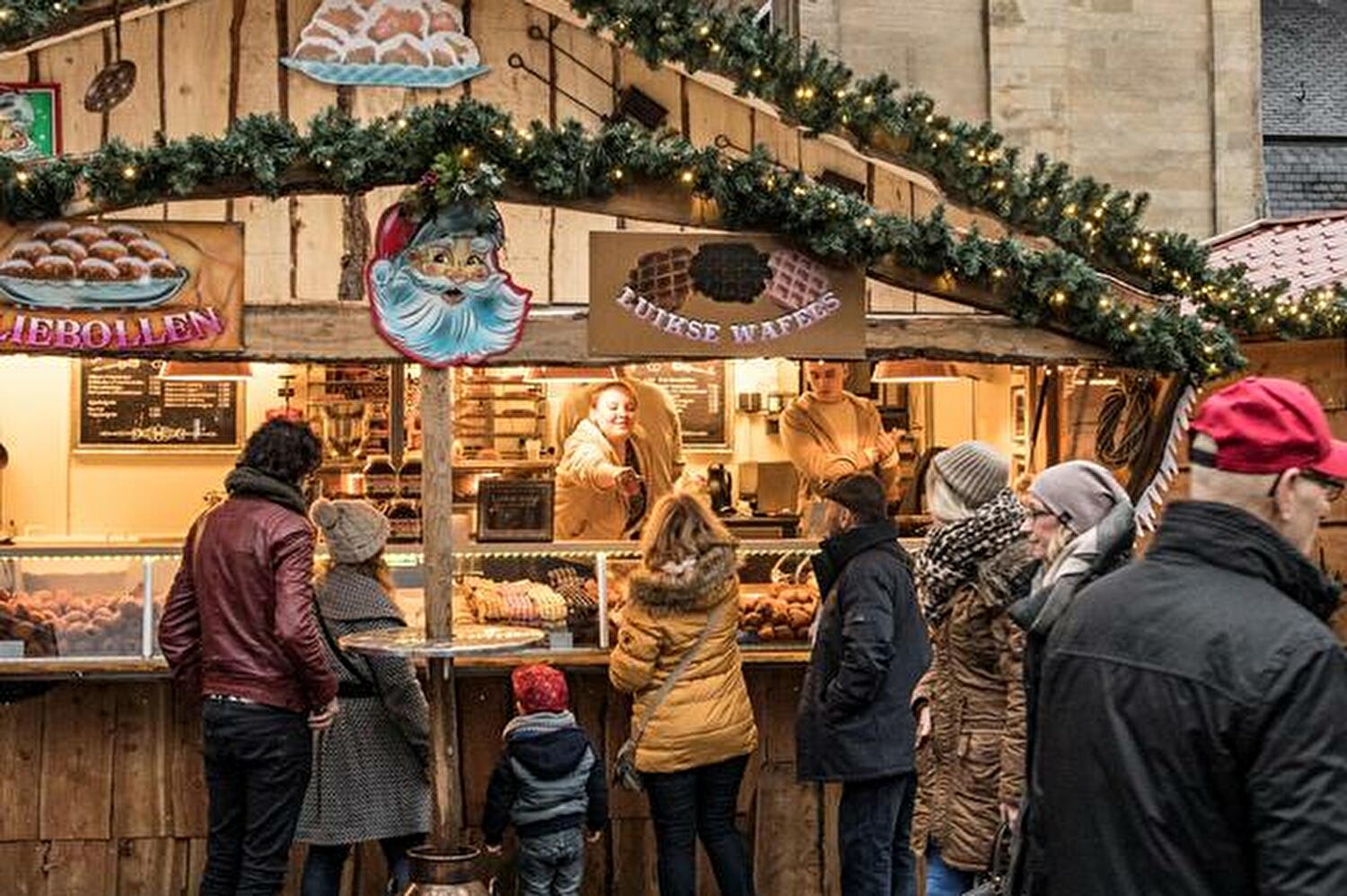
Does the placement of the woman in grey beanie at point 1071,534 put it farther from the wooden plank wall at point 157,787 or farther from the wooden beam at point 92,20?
the wooden beam at point 92,20

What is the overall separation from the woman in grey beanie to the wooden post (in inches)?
106

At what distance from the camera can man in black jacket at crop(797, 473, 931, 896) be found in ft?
26.2

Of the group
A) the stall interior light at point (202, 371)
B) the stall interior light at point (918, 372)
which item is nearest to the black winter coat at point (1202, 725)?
the stall interior light at point (918, 372)

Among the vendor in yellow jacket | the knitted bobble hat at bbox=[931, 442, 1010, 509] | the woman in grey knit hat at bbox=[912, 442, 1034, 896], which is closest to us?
the woman in grey knit hat at bbox=[912, 442, 1034, 896]

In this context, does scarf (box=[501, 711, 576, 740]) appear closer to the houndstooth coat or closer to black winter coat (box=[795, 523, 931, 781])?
the houndstooth coat

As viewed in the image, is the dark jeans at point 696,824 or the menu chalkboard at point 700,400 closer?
the dark jeans at point 696,824

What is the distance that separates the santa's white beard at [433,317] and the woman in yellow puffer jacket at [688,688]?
3.21 ft

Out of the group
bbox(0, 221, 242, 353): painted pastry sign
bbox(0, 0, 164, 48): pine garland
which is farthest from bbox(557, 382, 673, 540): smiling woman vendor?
bbox(0, 0, 164, 48): pine garland

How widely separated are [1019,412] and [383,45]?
4740mm

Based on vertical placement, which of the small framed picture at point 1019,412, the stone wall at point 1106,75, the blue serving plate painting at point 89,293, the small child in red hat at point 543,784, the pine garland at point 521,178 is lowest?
the small child in red hat at point 543,784

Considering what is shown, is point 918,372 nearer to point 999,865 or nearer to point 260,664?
point 260,664

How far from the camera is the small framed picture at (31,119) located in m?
8.88

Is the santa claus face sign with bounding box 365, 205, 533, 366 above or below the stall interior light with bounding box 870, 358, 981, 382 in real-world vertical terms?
above

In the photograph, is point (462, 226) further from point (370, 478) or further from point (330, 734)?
point (370, 478)
